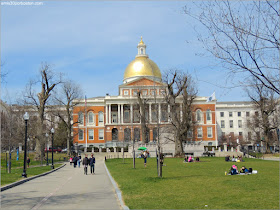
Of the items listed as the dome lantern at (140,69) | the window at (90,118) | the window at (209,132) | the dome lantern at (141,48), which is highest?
the dome lantern at (141,48)

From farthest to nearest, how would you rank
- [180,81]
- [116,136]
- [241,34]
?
1. [116,136]
2. [180,81]
3. [241,34]

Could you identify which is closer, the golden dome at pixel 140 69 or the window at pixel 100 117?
the golden dome at pixel 140 69

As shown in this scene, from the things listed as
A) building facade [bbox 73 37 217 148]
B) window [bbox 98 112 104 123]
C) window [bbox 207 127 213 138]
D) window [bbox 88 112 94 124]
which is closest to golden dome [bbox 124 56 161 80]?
building facade [bbox 73 37 217 148]

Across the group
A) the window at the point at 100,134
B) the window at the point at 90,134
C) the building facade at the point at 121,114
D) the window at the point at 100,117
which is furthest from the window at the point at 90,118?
the window at the point at 100,134

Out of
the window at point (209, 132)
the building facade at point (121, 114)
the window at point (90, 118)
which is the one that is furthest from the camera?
the window at point (90, 118)

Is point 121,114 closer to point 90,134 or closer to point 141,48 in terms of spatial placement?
point 90,134

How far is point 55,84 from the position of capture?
49.8m


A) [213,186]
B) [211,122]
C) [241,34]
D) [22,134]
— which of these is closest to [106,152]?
[22,134]

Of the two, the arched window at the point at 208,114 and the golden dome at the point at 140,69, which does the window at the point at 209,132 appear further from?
the golden dome at the point at 140,69

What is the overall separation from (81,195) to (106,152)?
56.9 meters

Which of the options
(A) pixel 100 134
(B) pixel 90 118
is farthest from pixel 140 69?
(A) pixel 100 134

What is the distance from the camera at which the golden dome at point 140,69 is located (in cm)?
9327

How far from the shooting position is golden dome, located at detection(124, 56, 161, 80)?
93.3 m

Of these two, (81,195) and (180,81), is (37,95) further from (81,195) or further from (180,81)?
(81,195)
